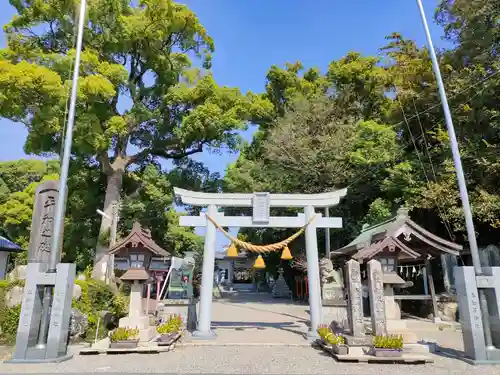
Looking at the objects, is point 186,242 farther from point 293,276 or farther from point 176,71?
point 176,71

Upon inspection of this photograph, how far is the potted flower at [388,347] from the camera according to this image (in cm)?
756

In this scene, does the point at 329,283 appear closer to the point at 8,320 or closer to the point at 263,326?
the point at 263,326

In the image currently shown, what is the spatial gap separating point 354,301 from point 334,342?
45.2 inches

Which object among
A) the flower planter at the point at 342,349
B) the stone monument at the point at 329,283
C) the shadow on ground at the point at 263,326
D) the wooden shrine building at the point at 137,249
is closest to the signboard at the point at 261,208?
the wooden shrine building at the point at 137,249

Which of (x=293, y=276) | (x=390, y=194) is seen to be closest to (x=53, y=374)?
(x=390, y=194)

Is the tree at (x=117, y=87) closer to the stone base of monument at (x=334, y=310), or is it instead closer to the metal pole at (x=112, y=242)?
the metal pole at (x=112, y=242)

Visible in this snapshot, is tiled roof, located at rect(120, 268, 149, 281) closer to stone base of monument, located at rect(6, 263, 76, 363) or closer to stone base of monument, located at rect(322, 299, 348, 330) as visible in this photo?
stone base of monument, located at rect(6, 263, 76, 363)

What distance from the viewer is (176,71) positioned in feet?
70.3

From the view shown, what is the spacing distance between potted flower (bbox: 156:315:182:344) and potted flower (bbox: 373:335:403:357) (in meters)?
5.04

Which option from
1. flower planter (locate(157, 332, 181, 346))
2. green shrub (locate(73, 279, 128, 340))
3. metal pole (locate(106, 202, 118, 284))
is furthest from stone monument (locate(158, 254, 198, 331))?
metal pole (locate(106, 202, 118, 284))

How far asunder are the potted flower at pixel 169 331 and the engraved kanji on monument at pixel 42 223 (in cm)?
554

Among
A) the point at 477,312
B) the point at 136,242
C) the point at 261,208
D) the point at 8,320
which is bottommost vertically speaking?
the point at 8,320

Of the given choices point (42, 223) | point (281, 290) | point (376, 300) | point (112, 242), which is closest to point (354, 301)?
point (376, 300)

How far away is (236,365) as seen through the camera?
733cm
